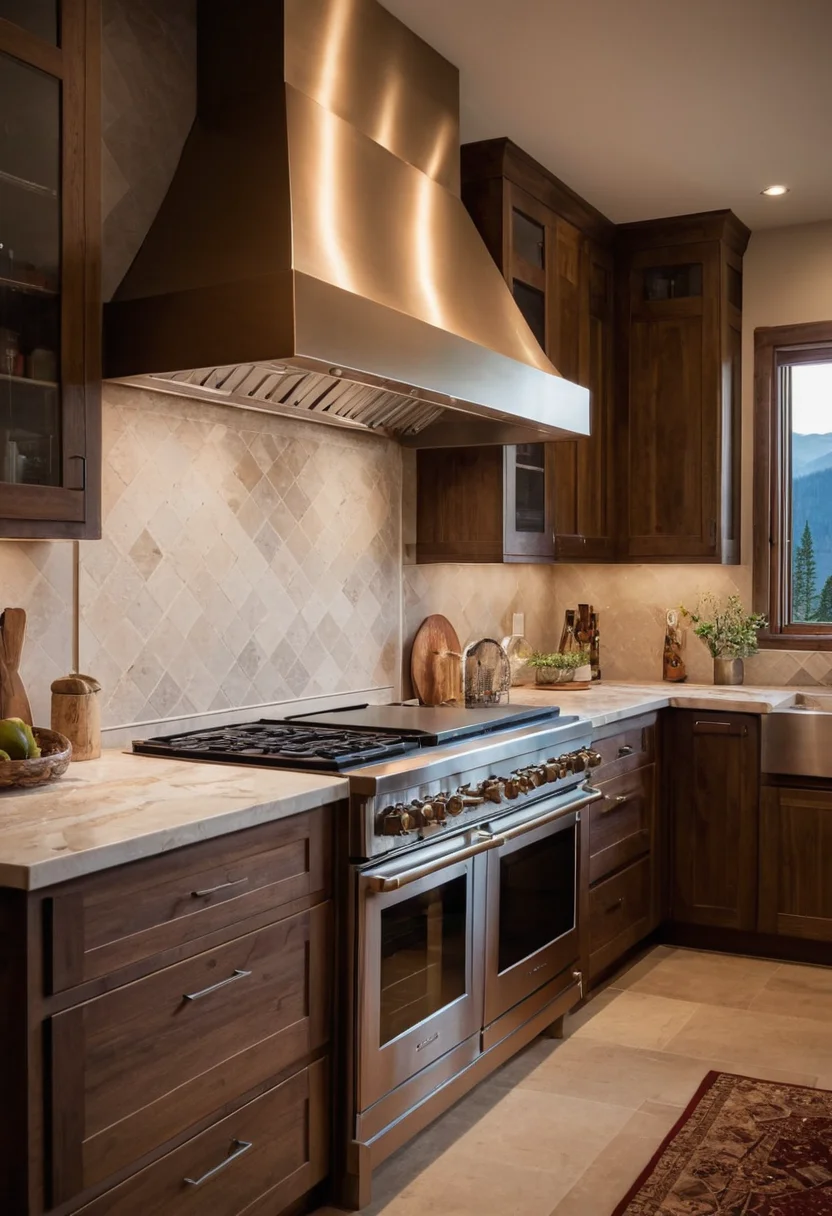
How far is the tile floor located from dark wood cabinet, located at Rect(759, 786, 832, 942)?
0.16 metres

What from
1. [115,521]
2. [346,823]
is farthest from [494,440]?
[346,823]

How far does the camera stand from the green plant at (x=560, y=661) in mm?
4398

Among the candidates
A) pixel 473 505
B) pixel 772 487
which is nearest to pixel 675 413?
pixel 772 487

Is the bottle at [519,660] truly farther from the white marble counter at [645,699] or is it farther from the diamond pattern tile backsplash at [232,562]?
the diamond pattern tile backsplash at [232,562]

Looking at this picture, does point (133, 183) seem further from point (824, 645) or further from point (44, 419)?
point (824, 645)

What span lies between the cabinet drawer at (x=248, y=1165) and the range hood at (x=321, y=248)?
1471mm

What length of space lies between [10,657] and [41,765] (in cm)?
33

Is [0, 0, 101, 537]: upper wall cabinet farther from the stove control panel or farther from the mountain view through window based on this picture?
the mountain view through window

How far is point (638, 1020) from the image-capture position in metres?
3.58

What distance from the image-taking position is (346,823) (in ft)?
8.04

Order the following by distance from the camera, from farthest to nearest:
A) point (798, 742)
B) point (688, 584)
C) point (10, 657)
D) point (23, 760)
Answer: point (688, 584) < point (798, 742) < point (10, 657) < point (23, 760)

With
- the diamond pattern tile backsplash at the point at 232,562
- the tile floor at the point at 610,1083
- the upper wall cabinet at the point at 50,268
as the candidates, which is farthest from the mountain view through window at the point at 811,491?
the upper wall cabinet at the point at 50,268

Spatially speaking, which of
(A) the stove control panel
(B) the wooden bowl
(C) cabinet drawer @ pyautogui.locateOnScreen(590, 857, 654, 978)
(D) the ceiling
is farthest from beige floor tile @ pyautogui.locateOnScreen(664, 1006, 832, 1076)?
(D) the ceiling

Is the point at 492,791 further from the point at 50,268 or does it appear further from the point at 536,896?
the point at 50,268
